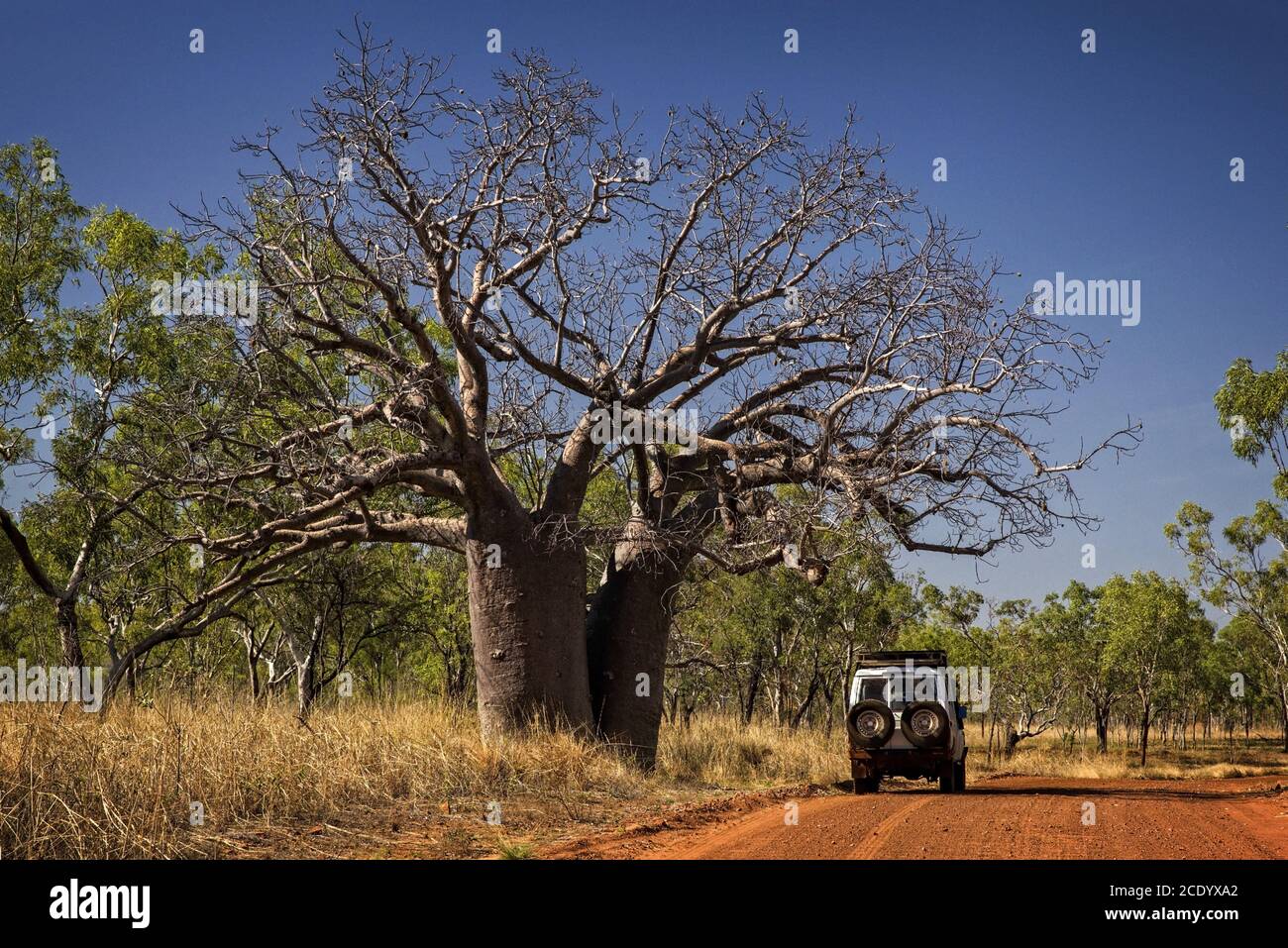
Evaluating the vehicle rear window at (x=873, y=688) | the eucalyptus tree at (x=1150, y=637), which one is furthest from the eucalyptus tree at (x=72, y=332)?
the eucalyptus tree at (x=1150, y=637)

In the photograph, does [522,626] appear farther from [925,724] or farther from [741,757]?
[741,757]

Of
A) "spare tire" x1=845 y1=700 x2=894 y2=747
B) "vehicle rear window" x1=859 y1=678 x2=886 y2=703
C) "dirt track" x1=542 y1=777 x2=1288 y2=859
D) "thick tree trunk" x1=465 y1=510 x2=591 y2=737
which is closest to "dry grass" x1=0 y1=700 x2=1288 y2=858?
"thick tree trunk" x1=465 y1=510 x2=591 y2=737

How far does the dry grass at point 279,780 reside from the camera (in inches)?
240

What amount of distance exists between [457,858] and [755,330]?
26.9ft

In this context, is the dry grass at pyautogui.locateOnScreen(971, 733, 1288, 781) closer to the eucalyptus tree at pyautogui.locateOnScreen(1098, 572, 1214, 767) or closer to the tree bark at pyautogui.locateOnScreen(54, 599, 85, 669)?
the eucalyptus tree at pyautogui.locateOnScreen(1098, 572, 1214, 767)

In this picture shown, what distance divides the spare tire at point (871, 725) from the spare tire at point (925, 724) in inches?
8.3

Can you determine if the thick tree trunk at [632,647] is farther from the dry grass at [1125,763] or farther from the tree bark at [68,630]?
the dry grass at [1125,763]

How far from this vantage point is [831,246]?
42.6 feet

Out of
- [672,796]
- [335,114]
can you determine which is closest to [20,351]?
[335,114]

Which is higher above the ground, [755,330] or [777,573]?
[755,330]

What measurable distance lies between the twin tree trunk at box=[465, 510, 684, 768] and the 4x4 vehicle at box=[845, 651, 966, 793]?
8.56ft

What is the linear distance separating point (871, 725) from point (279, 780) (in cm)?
A: 741

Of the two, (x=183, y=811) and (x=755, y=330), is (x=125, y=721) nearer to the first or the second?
(x=183, y=811)
